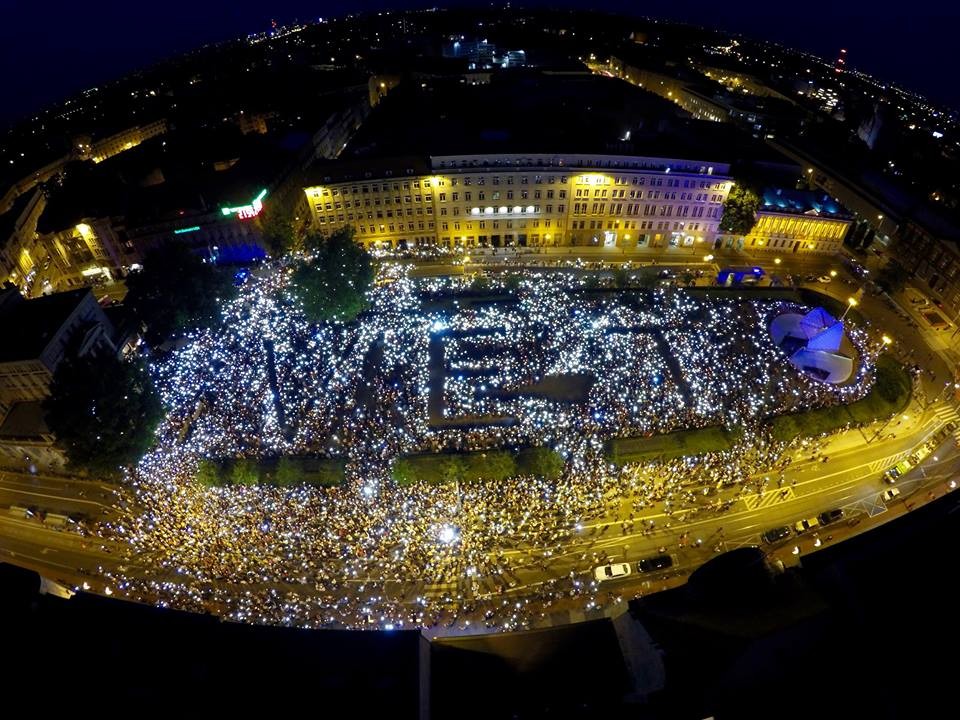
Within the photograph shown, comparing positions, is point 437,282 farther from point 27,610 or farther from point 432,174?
point 27,610

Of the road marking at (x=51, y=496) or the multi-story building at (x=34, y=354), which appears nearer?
the road marking at (x=51, y=496)

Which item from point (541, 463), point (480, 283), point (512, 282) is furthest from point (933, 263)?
point (541, 463)

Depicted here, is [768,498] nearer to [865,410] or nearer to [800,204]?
[865,410]

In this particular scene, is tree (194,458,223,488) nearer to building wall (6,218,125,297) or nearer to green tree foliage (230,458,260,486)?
green tree foliage (230,458,260,486)

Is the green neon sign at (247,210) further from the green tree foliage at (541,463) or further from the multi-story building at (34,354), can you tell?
the green tree foliage at (541,463)

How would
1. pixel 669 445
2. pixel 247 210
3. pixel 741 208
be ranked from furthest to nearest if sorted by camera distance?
pixel 741 208, pixel 247 210, pixel 669 445

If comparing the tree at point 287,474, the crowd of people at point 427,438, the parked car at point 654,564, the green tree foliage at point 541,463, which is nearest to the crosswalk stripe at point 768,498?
the crowd of people at point 427,438

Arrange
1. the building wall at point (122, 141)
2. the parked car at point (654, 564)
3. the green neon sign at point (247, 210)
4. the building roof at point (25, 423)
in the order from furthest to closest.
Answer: the building wall at point (122, 141), the green neon sign at point (247, 210), the building roof at point (25, 423), the parked car at point (654, 564)

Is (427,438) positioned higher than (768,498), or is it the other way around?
(427,438)

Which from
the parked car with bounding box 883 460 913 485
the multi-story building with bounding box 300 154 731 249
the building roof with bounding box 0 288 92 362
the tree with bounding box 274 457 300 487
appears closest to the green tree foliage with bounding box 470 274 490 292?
the multi-story building with bounding box 300 154 731 249
